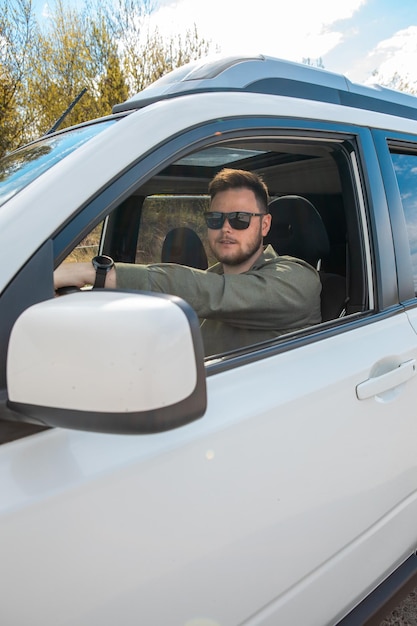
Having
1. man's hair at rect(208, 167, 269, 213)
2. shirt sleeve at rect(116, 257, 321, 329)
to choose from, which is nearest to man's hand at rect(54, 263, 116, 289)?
shirt sleeve at rect(116, 257, 321, 329)

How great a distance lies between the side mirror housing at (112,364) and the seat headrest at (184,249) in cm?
159

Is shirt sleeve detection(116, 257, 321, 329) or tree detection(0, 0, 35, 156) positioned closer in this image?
shirt sleeve detection(116, 257, 321, 329)

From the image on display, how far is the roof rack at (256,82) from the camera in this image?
1.38 metres

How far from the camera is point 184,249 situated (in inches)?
92.7

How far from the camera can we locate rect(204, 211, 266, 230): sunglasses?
182cm

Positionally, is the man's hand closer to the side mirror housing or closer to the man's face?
the side mirror housing

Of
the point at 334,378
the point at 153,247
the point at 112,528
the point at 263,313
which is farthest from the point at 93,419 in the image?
the point at 153,247

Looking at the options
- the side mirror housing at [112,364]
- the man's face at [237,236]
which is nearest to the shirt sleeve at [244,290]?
the man's face at [237,236]

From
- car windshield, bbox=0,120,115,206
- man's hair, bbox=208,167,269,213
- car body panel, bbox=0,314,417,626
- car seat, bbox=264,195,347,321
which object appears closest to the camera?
car body panel, bbox=0,314,417,626

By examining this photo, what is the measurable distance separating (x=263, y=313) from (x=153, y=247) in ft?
3.56

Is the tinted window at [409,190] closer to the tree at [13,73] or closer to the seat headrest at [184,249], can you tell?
the seat headrest at [184,249]

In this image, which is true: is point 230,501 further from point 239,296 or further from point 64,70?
point 64,70

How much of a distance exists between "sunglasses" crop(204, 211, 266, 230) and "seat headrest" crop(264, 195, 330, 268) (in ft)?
1.50

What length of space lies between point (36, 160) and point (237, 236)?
75 cm
